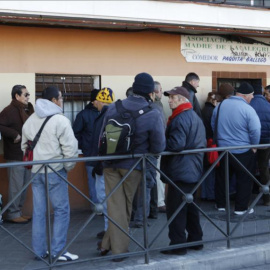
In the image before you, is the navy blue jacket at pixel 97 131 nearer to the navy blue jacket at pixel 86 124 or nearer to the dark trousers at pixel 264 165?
the navy blue jacket at pixel 86 124

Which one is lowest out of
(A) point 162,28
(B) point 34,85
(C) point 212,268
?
(C) point 212,268

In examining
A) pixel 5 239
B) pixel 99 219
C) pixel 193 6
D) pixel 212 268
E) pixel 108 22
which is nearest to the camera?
pixel 212 268

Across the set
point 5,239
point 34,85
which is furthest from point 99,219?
point 34,85

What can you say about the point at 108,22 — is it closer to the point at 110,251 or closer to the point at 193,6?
the point at 193,6

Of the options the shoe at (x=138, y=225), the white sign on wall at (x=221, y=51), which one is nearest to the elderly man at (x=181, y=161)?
the shoe at (x=138, y=225)

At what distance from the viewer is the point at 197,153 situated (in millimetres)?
6133

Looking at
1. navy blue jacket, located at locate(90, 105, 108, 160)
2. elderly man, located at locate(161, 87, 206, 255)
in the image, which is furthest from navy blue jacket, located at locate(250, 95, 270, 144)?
navy blue jacket, located at locate(90, 105, 108, 160)

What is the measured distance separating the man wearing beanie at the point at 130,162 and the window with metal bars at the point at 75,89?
3.41 meters

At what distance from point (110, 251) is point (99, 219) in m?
1.98

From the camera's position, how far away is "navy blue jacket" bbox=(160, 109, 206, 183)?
598 cm

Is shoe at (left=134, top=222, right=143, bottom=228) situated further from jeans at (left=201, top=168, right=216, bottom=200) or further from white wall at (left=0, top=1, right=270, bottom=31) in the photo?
white wall at (left=0, top=1, right=270, bottom=31)

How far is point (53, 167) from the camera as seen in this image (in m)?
5.90

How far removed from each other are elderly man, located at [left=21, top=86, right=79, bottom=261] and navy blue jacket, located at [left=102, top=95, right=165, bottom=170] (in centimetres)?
48

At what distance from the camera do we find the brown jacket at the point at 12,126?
26.3 ft
